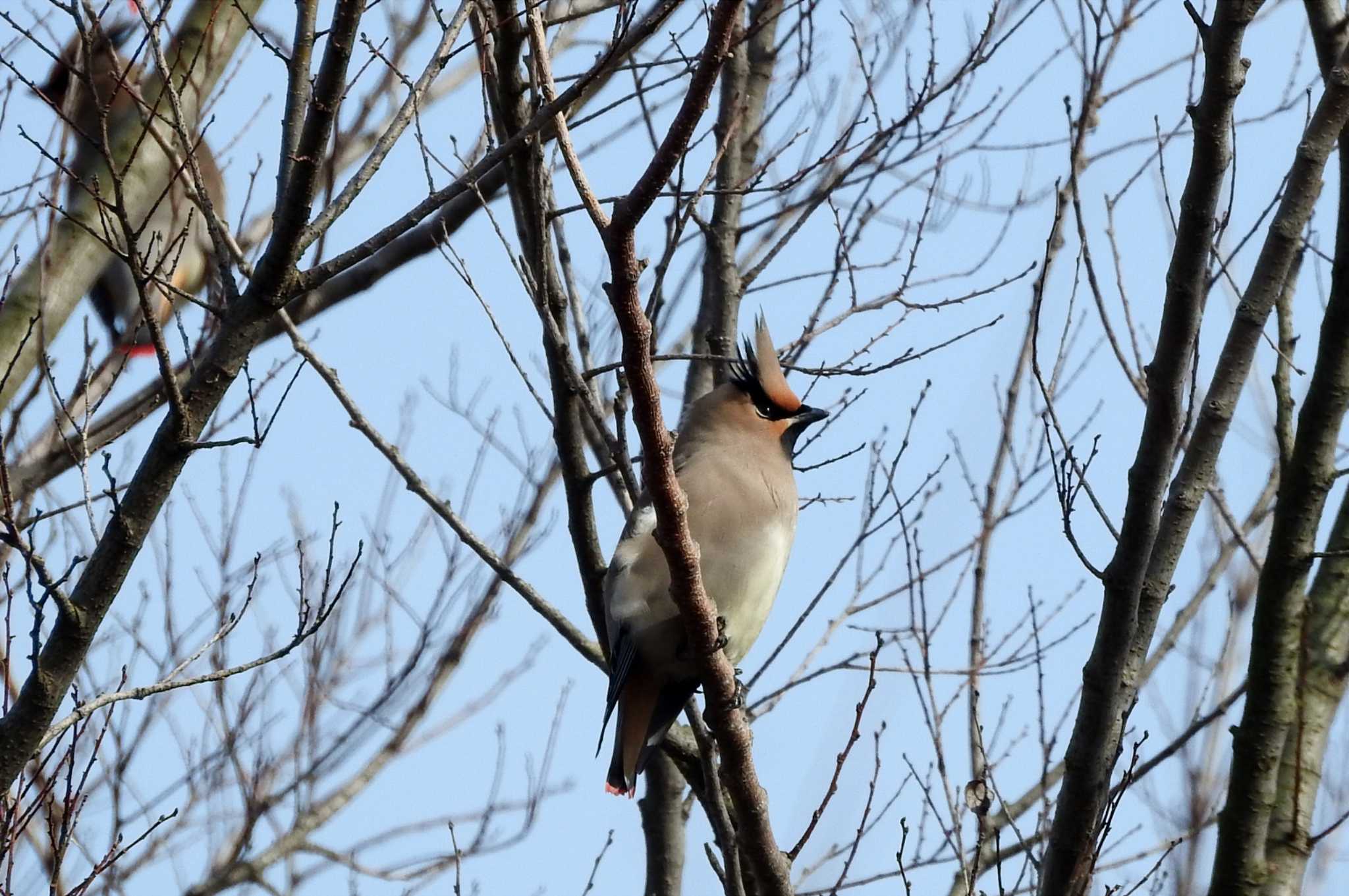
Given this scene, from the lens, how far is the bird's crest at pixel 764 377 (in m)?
4.93

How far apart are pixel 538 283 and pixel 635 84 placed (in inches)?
34.6

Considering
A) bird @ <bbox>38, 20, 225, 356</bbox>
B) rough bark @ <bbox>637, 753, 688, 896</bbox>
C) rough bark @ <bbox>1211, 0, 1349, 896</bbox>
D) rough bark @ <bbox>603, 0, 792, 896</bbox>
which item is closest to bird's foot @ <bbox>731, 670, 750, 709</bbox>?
rough bark @ <bbox>603, 0, 792, 896</bbox>

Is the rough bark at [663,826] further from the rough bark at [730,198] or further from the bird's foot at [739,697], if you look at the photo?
the rough bark at [730,198]

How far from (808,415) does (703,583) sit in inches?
38.4

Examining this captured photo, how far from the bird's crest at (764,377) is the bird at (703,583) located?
26 cm

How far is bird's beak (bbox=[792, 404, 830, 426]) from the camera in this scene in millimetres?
4988

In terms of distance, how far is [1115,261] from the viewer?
451cm

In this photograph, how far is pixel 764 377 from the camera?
492 cm

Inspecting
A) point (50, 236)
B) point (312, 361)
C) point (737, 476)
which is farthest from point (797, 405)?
point (50, 236)

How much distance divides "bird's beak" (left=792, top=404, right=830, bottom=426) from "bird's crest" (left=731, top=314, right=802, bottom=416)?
0.06ft

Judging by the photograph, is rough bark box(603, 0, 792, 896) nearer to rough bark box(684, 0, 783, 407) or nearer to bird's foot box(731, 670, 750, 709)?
bird's foot box(731, 670, 750, 709)

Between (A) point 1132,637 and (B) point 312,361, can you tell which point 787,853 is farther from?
(B) point 312,361

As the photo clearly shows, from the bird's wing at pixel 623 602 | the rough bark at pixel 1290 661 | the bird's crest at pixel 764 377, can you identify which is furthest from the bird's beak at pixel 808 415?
the rough bark at pixel 1290 661

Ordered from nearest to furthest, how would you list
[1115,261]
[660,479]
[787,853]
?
[660,479] → [787,853] → [1115,261]
